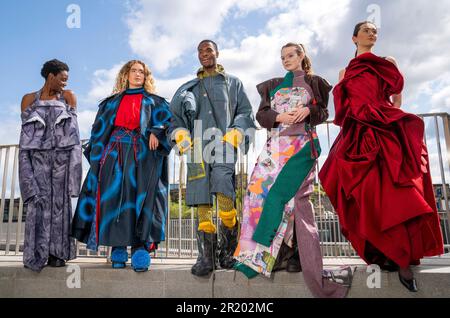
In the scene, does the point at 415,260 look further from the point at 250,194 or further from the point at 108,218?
the point at 108,218

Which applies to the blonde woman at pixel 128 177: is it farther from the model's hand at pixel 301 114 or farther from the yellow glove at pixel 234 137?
the model's hand at pixel 301 114

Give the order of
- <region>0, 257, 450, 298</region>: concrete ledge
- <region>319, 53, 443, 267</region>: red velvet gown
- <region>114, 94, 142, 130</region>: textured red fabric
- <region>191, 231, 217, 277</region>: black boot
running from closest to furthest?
<region>319, 53, 443, 267</region>: red velvet gown → <region>0, 257, 450, 298</region>: concrete ledge → <region>191, 231, 217, 277</region>: black boot → <region>114, 94, 142, 130</region>: textured red fabric

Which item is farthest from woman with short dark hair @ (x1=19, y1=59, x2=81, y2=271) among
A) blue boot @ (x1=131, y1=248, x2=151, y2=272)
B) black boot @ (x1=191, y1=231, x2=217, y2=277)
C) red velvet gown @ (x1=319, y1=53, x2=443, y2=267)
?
red velvet gown @ (x1=319, y1=53, x2=443, y2=267)

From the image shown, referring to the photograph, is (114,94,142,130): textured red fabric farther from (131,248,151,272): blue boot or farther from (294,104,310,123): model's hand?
(294,104,310,123): model's hand

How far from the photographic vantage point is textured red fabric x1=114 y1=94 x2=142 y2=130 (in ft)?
9.93

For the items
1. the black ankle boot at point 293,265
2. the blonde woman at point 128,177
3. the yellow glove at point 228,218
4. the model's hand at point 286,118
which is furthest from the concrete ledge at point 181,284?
the model's hand at point 286,118

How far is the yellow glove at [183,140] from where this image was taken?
2.71 metres

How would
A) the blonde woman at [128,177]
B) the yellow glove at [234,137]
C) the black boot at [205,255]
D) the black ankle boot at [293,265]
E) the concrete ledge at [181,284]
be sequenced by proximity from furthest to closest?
the blonde woman at [128,177] → the yellow glove at [234,137] → the black boot at [205,255] → the black ankle boot at [293,265] → the concrete ledge at [181,284]

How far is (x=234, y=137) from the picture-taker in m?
2.63

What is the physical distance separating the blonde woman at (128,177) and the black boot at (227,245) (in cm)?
53

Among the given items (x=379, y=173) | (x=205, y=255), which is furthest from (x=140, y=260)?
(x=379, y=173)

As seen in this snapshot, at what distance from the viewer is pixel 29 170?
313 centimetres

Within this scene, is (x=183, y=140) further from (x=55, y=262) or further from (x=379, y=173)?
(x=55, y=262)

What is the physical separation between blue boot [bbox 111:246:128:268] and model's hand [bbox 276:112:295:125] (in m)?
1.61
